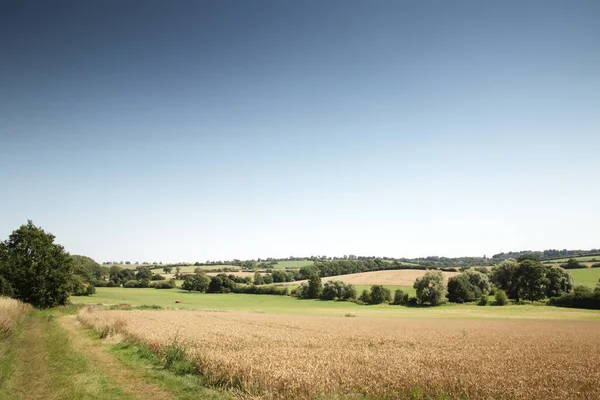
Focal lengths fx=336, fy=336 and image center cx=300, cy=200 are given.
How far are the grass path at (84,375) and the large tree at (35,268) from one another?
113 ft

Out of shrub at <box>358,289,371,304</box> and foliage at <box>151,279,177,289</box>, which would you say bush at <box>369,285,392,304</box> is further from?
foliage at <box>151,279,177,289</box>

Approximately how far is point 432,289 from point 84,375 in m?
86.5

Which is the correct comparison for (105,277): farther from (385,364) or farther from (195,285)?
(385,364)

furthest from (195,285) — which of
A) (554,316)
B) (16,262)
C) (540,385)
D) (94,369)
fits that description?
(540,385)

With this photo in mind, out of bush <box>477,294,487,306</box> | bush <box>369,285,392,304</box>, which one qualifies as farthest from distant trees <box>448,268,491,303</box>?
bush <box>369,285,392,304</box>

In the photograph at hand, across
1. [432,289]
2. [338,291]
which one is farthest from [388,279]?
[432,289]

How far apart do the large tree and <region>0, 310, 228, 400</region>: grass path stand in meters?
34.5

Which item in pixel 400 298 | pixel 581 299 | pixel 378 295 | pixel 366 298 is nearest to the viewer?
pixel 581 299

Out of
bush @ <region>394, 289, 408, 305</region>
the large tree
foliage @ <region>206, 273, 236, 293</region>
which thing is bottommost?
bush @ <region>394, 289, 408, 305</region>

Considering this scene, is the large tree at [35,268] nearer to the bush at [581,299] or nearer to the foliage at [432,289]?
the foliage at [432,289]

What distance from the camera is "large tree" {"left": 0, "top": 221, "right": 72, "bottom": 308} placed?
160 ft

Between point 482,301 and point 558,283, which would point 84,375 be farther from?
point 558,283

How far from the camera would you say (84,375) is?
14602 millimetres

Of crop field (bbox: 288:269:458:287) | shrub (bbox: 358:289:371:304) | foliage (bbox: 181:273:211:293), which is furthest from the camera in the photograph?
foliage (bbox: 181:273:211:293)
